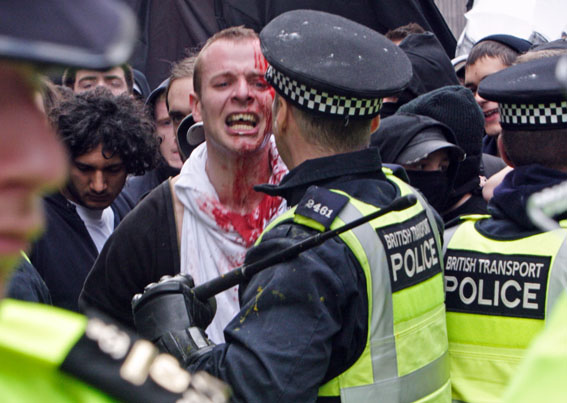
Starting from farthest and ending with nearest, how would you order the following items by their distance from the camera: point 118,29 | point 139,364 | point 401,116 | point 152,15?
point 152,15 → point 401,116 → point 139,364 → point 118,29

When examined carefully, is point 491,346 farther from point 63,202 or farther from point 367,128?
point 63,202

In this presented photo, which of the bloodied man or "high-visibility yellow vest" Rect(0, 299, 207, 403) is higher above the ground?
"high-visibility yellow vest" Rect(0, 299, 207, 403)

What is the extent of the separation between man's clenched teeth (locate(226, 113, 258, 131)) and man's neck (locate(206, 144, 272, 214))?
107 mm

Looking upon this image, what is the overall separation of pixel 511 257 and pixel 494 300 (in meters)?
0.14

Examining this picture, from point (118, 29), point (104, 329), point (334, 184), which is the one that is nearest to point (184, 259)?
point (334, 184)

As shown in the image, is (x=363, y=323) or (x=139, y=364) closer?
(x=139, y=364)

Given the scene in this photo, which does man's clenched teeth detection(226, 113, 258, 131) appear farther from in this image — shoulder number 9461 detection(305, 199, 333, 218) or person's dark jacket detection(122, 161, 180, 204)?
person's dark jacket detection(122, 161, 180, 204)

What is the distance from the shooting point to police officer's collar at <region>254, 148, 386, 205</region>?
91.9 inches

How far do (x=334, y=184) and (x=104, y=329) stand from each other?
135 centimetres

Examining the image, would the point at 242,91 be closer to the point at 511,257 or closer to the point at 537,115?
the point at 537,115

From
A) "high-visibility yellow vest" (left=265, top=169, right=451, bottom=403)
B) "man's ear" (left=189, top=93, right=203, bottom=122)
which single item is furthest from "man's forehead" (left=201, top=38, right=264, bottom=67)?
"high-visibility yellow vest" (left=265, top=169, right=451, bottom=403)

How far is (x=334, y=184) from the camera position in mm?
2328

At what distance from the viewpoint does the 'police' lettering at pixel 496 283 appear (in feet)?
8.20

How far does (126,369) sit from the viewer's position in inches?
40.3
